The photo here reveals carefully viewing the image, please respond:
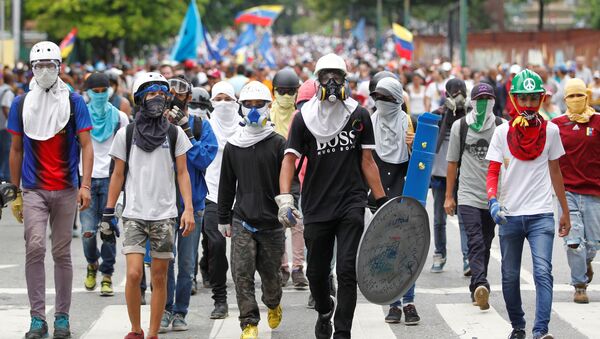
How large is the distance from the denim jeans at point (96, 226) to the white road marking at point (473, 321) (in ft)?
9.63

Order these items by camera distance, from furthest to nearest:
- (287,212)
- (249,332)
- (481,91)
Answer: (481,91) < (249,332) < (287,212)

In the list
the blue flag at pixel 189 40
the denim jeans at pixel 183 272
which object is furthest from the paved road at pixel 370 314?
the blue flag at pixel 189 40

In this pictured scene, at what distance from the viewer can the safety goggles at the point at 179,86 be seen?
1000 centimetres

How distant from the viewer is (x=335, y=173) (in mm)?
8547

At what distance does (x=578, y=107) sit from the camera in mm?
10820

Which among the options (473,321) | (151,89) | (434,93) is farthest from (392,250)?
(434,93)

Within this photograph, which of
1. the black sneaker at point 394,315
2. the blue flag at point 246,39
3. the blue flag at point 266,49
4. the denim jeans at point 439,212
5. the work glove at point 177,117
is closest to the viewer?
the work glove at point 177,117

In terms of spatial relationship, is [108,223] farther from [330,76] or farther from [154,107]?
[330,76]

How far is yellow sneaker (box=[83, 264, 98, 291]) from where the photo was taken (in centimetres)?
1173

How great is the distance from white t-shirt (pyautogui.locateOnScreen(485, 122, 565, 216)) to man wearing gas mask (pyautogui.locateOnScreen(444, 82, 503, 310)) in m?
1.68

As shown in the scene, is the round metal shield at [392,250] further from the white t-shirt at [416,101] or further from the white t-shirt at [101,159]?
the white t-shirt at [416,101]

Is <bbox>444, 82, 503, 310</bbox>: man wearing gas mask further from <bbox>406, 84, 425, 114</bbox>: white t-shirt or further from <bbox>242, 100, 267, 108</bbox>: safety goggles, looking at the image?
<bbox>406, 84, 425, 114</bbox>: white t-shirt

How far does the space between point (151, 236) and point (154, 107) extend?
88cm

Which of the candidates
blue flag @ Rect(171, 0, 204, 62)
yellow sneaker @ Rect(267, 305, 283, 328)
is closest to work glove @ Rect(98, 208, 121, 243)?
yellow sneaker @ Rect(267, 305, 283, 328)
